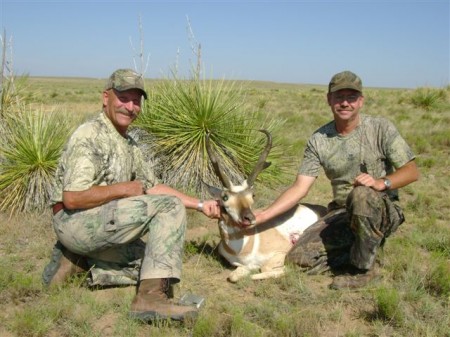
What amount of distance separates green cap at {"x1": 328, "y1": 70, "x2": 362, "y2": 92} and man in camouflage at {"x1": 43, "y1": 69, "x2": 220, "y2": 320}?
6.68 ft

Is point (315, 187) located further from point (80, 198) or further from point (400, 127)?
point (400, 127)

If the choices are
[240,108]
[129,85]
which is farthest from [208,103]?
[129,85]

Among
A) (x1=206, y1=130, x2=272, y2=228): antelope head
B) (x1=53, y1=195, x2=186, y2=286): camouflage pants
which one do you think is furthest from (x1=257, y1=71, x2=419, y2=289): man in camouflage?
(x1=53, y1=195, x2=186, y2=286): camouflage pants

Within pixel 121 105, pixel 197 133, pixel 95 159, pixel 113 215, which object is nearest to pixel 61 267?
pixel 113 215

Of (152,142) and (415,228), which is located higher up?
(152,142)

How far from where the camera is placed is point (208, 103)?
26.4 feet

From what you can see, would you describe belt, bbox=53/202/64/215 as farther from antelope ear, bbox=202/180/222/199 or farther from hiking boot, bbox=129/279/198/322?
antelope ear, bbox=202/180/222/199

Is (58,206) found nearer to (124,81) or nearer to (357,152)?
(124,81)

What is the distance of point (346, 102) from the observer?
5.08 meters

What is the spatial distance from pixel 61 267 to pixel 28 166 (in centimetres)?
300

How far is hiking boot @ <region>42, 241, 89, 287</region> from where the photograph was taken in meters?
4.49

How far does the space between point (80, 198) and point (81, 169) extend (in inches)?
9.9

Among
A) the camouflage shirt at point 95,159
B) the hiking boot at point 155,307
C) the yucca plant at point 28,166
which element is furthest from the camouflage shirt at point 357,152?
the yucca plant at point 28,166

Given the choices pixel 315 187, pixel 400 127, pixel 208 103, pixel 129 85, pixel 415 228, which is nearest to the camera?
pixel 129 85
